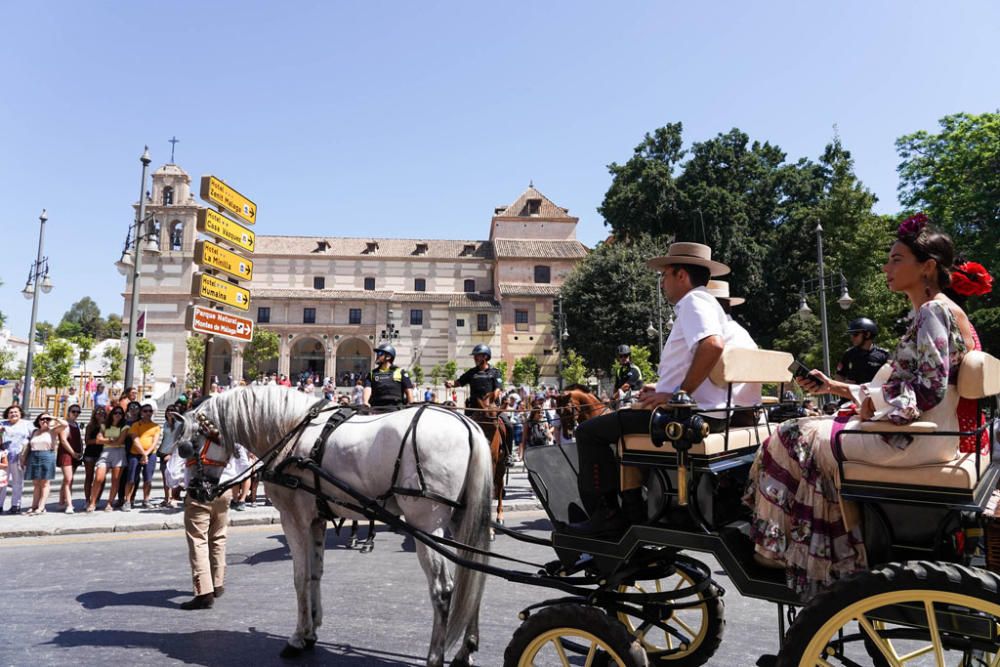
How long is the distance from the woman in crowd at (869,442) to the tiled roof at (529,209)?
63.6m

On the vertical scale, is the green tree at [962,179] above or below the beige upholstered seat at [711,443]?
above

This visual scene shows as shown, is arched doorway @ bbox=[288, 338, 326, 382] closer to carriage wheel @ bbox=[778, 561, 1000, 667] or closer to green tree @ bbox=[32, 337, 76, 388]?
green tree @ bbox=[32, 337, 76, 388]

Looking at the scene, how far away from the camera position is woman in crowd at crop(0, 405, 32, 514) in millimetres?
11258

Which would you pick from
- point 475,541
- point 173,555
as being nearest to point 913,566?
Result: point 475,541

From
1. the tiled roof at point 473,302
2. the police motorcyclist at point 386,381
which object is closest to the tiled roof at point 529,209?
the tiled roof at point 473,302

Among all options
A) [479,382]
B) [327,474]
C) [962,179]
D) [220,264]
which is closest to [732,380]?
[327,474]

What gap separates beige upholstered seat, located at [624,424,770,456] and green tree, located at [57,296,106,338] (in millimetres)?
101884

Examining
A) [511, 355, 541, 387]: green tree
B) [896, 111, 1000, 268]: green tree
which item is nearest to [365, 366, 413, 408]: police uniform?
[896, 111, 1000, 268]: green tree

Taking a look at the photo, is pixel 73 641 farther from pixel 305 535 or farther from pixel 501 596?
pixel 501 596

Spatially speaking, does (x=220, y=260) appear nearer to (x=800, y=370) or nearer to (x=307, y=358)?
(x=800, y=370)

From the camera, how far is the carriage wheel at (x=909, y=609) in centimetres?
233

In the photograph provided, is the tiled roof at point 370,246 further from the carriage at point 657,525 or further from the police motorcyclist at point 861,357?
the carriage at point 657,525

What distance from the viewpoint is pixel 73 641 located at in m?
4.89

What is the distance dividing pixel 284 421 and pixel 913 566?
4154mm
